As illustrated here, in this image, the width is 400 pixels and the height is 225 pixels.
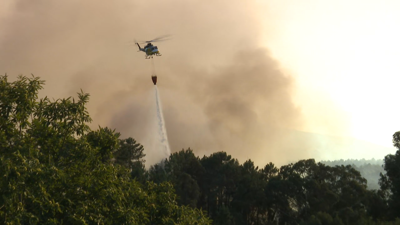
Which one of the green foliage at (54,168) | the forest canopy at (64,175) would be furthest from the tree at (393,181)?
the green foliage at (54,168)

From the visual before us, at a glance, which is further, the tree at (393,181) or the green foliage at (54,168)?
the tree at (393,181)

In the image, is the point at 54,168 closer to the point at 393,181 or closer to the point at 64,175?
the point at 64,175

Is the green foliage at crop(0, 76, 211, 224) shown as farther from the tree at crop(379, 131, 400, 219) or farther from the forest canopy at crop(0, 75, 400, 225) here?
the tree at crop(379, 131, 400, 219)

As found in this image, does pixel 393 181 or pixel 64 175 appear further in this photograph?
pixel 393 181

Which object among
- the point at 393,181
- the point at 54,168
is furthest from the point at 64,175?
the point at 393,181

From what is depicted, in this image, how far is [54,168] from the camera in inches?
746

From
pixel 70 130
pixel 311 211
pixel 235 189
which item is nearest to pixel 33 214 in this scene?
pixel 70 130

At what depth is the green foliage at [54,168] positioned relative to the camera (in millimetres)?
17781

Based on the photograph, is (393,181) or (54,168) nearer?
(54,168)

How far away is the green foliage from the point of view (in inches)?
700

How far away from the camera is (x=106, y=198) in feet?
68.8

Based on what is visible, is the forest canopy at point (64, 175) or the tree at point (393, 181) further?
the tree at point (393, 181)

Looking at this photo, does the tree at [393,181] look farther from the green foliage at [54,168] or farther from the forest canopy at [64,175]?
the green foliage at [54,168]

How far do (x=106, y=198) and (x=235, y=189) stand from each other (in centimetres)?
8103
